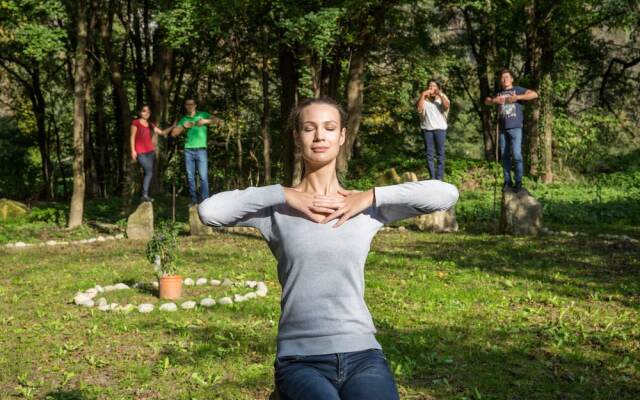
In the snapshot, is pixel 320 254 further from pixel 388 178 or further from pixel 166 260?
pixel 388 178

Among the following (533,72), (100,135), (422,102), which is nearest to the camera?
(422,102)

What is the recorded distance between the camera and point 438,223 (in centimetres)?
1638

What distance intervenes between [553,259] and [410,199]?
364 inches

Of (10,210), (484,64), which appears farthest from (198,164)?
(484,64)

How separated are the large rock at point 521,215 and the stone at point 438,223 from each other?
1489 millimetres

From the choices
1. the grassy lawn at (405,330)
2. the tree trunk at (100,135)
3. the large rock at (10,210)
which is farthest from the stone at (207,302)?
the tree trunk at (100,135)

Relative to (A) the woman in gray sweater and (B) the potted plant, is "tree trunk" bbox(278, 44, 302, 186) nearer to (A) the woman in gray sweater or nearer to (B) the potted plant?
(B) the potted plant

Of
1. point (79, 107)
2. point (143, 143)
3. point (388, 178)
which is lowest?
point (388, 178)

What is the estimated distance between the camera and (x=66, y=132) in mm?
45875

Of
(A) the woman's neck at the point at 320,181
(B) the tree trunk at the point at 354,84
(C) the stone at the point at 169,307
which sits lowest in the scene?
(C) the stone at the point at 169,307

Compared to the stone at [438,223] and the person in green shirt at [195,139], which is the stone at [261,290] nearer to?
the person in green shirt at [195,139]

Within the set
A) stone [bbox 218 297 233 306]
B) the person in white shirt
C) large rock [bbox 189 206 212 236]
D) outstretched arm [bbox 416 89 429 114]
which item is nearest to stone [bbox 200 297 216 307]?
stone [bbox 218 297 233 306]

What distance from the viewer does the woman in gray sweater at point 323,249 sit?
3271mm

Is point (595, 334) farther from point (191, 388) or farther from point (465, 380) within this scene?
point (191, 388)
